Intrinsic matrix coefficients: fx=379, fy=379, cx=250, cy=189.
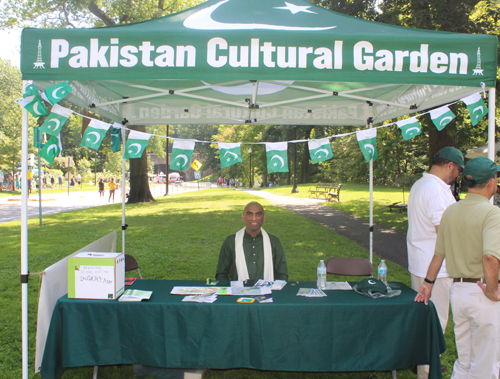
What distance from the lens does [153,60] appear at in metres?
3.17

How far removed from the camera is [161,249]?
9180 mm

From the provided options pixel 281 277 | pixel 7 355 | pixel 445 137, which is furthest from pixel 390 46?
pixel 445 137

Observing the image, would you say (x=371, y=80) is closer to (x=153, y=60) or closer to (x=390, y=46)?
(x=390, y=46)

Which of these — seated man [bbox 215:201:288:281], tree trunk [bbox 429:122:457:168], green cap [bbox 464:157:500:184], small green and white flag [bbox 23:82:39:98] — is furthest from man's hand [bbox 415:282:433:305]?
tree trunk [bbox 429:122:457:168]

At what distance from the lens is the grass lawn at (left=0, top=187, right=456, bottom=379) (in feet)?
12.7

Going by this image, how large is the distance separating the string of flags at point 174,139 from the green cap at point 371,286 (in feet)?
4.93

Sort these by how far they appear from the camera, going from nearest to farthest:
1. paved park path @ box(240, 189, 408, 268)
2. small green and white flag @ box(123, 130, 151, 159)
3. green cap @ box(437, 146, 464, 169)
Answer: green cap @ box(437, 146, 464, 169) < small green and white flag @ box(123, 130, 151, 159) < paved park path @ box(240, 189, 408, 268)

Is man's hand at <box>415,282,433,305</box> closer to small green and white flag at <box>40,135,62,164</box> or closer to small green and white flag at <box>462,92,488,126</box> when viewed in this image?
small green and white flag at <box>462,92,488,126</box>

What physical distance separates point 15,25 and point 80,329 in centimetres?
2050

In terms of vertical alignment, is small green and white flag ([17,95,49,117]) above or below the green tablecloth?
above

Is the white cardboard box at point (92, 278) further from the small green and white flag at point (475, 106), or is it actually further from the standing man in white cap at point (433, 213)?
the small green and white flag at point (475, 106)

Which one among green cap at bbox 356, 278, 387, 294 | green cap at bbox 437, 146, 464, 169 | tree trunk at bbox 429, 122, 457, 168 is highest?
tree trunk at bbox 429, 122, 457, 168

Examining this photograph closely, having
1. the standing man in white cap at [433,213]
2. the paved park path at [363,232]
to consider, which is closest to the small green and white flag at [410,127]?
the standing man in white cap at [433,213]

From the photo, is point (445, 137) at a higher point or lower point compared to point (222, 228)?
higher
